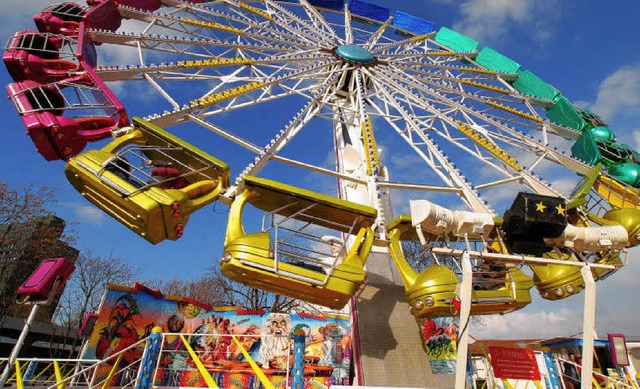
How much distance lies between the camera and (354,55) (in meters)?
14.1

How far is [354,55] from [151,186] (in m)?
10.0

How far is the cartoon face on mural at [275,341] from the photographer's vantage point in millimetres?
16528

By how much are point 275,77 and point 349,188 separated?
449cm

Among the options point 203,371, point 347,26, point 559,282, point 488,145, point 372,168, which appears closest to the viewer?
point 203,371

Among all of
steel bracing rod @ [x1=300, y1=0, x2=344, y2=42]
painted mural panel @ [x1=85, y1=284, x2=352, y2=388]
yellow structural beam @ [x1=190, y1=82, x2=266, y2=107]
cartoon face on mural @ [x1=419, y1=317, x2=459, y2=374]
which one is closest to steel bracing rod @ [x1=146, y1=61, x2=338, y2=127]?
yellow structural beam @ [x1=190, y1=82, x2=266, y2=107]

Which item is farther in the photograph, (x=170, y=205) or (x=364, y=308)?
(x=364, y=308)

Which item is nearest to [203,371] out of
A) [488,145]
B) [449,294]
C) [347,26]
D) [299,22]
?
[449,294]

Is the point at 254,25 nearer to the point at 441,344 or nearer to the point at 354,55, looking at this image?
the point at 354,55

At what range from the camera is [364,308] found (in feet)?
26.4

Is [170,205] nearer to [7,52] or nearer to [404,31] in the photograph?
[7,52]

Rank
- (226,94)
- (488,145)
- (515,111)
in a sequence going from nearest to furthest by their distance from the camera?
1. (226,94)
2. (488,145)
3. (515,111)

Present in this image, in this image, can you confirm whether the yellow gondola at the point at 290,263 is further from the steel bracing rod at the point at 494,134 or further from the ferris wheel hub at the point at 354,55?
the ferris wheel hub at the point at 354,55

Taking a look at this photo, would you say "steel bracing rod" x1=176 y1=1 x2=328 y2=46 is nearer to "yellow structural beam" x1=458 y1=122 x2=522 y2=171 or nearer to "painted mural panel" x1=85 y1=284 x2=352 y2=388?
"yellow structural beam" x1=458 y1=122 x2=522 y2=171

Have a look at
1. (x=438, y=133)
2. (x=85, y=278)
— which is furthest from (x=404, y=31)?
(x=85, y=278)
